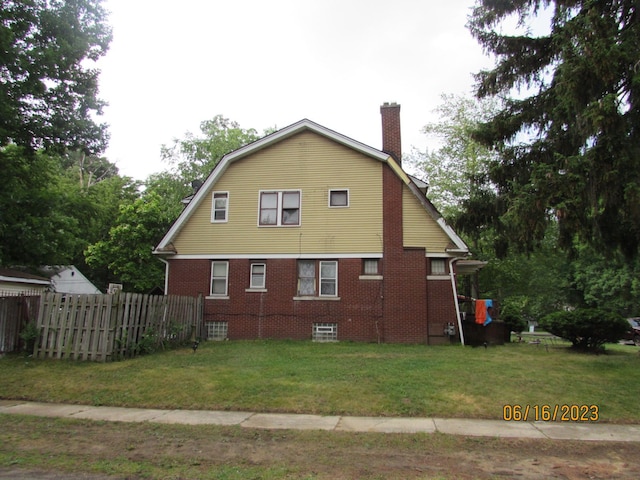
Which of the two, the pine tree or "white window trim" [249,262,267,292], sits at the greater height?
the pine tree

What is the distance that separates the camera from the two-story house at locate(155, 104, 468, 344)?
1620cm

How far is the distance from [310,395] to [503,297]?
107ft

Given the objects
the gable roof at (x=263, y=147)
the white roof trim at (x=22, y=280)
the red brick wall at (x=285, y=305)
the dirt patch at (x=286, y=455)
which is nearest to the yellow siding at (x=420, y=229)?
the gable roof at (x=263, y=147)

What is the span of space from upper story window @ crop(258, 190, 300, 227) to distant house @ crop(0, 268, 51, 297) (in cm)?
1048

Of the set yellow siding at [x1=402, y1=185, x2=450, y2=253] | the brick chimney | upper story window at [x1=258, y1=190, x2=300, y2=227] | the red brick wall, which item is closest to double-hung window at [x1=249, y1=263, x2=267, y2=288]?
the red brick wall

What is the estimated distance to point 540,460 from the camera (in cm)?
518

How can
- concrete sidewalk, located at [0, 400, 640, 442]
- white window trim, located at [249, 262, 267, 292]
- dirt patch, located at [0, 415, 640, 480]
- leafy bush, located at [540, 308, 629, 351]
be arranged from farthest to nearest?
1. white window trim, located at [249, 262, 267, 292]
2. leafy bush, located at [540, 308, 629, 351]
3. concrete sidewalk, located at [0, 400, 640, 442]
4. dirt patch, located at [0, 415, 640, 480]

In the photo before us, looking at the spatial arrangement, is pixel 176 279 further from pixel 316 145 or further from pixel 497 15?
pixel 497 15

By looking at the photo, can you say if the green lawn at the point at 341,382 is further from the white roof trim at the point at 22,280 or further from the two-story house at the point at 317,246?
the white roof trim at the point at 22,280

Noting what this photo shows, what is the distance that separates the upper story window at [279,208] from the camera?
17.5 metres

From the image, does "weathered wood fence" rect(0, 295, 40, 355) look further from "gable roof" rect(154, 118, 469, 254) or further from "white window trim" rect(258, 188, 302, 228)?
"white window trim" rect(258, 188, 302, 228)

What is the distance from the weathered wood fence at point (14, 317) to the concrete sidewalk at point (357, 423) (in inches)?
206

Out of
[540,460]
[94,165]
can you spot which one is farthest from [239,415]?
[94,165]

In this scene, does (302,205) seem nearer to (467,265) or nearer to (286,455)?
(467,265)
